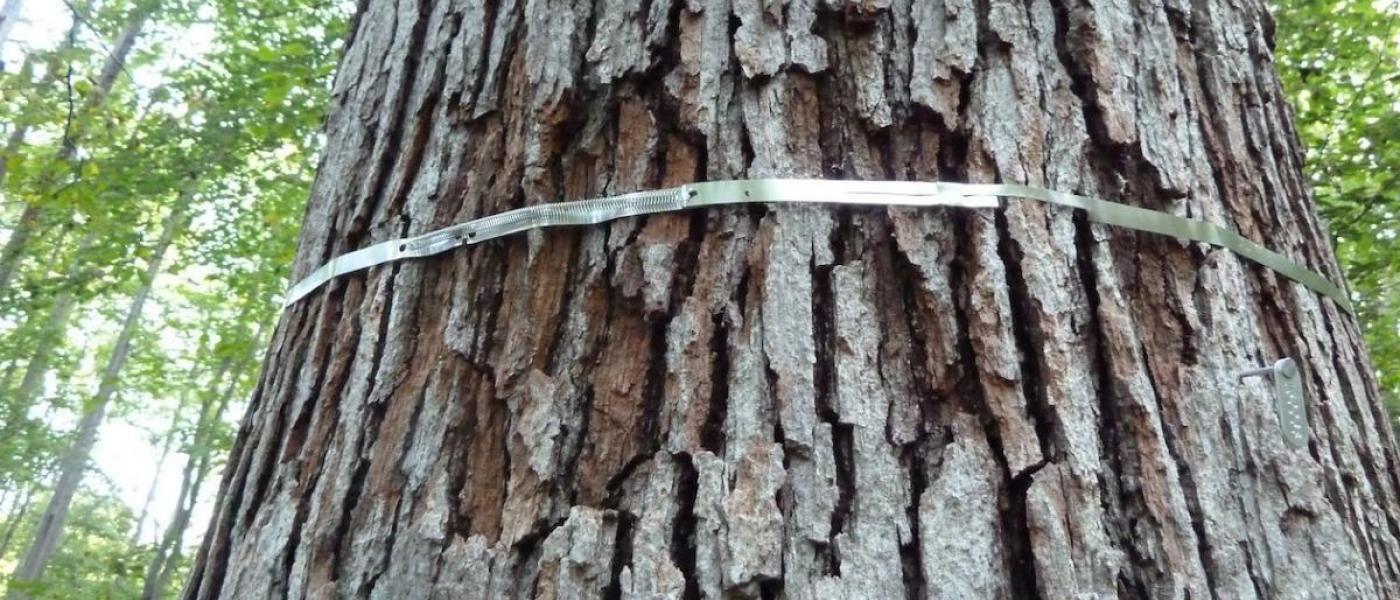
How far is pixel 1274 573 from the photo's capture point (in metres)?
1.01

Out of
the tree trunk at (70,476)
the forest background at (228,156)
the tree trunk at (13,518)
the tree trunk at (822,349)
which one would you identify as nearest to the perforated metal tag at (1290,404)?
the tree trunk at (822,349)

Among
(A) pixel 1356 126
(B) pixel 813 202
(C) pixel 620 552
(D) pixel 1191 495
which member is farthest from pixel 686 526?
(A) pixel 1356 126

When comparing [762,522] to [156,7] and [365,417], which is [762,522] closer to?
[365,417]

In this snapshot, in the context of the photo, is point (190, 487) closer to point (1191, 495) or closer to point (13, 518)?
point (1191, 495)

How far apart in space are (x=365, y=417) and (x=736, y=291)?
524 millimetres

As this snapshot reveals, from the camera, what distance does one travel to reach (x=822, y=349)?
105cm

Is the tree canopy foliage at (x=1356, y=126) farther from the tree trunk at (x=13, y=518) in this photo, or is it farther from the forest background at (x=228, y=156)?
the tree trunk at (x=13, y=518)

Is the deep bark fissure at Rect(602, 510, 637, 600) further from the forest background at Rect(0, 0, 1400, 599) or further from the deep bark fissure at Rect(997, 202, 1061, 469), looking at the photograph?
the forest background at Rect(0, 0, 1400, 599)

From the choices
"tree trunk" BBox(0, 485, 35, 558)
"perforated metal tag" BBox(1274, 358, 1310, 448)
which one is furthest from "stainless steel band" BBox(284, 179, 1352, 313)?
"tree trunk" BBox(0, 485, 35, 558)

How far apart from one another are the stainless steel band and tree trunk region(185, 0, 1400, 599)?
20mm

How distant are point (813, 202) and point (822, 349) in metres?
0.19

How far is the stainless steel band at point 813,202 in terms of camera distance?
1111mm

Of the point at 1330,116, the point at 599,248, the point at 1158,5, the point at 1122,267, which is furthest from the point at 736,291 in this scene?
the point at 1330,116

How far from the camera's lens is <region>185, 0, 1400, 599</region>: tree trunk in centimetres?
98
